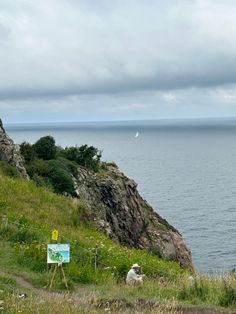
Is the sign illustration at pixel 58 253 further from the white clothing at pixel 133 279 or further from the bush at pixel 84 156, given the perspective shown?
the bush at pixel 84 156

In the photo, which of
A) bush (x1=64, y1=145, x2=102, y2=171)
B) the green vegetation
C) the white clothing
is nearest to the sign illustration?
the white clothing

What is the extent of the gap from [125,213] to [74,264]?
2045 centimetres

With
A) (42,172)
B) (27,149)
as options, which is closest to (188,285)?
(42,172)

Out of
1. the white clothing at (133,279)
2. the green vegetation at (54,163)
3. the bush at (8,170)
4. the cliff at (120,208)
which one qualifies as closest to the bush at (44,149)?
the green vegetation at (54,163)

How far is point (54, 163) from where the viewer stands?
109 feet

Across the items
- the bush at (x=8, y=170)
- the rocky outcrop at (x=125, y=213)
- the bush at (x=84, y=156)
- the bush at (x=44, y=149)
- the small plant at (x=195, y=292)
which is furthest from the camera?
the bush at (x=84, y=156)

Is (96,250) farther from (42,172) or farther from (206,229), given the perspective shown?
(206,229)

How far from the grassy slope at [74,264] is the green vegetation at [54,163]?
5.52 meters

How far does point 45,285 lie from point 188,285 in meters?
3.79

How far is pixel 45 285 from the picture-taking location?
44.4ft

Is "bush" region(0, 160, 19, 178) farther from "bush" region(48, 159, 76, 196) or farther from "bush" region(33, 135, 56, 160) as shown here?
"bush" region(33, 135, 56, 160)

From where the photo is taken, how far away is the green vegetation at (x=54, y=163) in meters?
31.0

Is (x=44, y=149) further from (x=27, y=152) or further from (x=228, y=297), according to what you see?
(x=228, y=297)

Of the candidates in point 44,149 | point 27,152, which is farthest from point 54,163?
point 44,149
